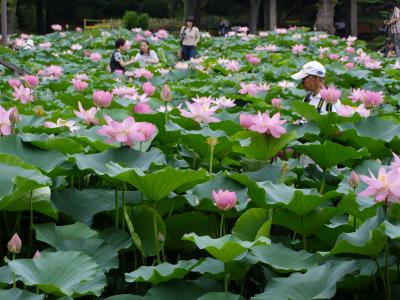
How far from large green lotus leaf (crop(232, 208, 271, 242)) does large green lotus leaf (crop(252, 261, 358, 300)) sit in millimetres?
247

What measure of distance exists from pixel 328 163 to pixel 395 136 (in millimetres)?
406

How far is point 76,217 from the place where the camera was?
5.59ft

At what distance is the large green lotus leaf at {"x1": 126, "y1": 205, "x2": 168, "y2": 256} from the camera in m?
1.60

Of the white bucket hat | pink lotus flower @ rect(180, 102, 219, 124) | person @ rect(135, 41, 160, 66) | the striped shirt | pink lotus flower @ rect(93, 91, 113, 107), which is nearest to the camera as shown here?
pink lotus flower @ rect(180, 102, 219, 124)

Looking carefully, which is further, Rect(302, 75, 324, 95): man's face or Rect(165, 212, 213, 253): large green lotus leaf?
Rect(302, 75, 324, 95): man's face

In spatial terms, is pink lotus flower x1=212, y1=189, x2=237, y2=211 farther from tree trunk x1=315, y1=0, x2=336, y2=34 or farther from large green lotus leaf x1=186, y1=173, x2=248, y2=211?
tree trunk x1=315, y1=0, x2=336, y2=34

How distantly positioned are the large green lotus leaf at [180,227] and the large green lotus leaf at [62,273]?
317 millimetres

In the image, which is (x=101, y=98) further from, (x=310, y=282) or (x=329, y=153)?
(x=310, y=282)

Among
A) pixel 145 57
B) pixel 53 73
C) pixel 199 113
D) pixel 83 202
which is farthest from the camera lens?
pixel 145 57

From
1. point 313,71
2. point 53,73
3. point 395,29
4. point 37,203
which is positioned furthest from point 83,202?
point 395,29

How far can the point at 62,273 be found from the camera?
1.37 m

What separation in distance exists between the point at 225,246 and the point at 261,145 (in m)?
0.81

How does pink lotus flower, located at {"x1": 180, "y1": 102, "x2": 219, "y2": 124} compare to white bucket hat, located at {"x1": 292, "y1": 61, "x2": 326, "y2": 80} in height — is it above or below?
below

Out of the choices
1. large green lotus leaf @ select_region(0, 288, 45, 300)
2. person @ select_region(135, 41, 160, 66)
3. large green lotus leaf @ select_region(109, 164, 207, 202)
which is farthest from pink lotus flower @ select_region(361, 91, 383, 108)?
person @ select_region(135, 41, 160, 66)
